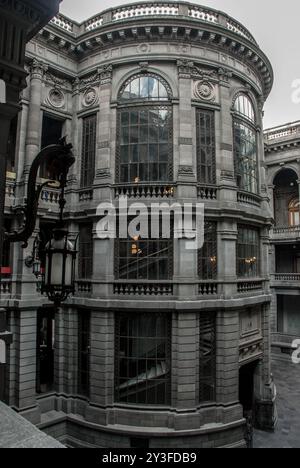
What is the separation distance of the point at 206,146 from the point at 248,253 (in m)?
5.65

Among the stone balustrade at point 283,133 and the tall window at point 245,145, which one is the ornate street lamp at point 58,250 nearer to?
the tall window at point 245,145

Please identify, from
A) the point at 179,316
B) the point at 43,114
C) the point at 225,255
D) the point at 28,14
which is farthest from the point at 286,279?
the point at 28,14

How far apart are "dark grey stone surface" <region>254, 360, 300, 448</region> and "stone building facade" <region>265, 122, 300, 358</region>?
4398mm

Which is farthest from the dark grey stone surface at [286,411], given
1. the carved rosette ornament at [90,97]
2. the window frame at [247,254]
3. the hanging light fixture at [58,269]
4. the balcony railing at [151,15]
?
the balcony railing at [151,15]

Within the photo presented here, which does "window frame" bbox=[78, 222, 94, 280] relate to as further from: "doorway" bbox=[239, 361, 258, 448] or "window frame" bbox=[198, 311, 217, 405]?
"doorway" bbox=[239, 361, 258, 448]

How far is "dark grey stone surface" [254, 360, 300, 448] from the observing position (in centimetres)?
1570

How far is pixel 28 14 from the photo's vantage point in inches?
197

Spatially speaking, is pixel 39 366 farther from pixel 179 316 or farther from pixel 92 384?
pixel 179 316

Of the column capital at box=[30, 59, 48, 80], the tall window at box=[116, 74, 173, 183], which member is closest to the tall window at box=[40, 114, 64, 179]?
the column capital at box=[30, 59, 48, 80]

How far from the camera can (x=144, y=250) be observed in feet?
49.7

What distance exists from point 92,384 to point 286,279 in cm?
2218

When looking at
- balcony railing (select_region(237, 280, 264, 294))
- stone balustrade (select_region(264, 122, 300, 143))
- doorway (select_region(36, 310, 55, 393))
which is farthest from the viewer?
stone balustrade (select_region(264, 122, 300, 143))

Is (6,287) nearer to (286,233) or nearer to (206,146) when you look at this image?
(206,146)

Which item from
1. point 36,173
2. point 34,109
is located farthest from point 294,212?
point 36,173
